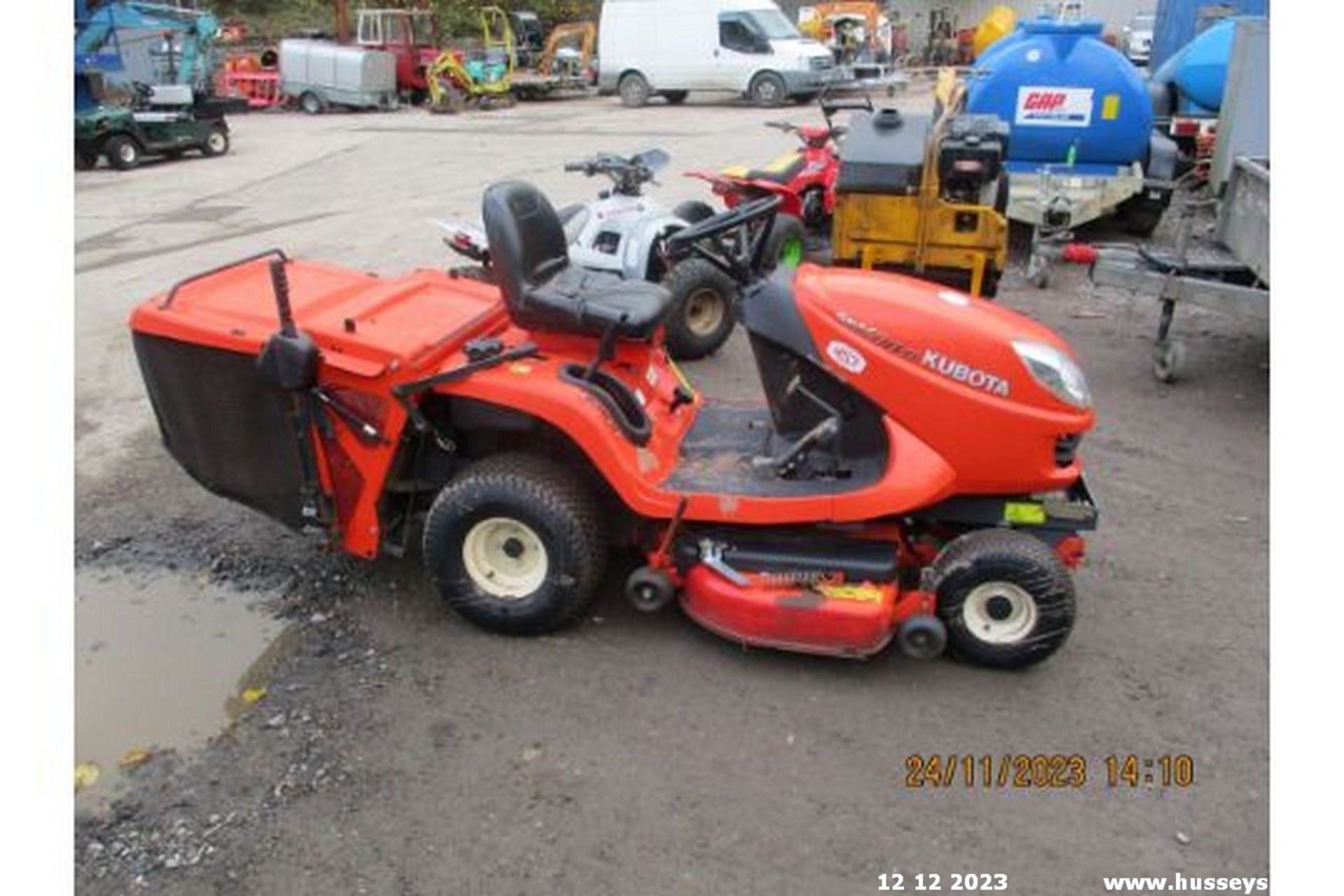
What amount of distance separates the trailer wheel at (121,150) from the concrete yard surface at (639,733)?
11.1 meters

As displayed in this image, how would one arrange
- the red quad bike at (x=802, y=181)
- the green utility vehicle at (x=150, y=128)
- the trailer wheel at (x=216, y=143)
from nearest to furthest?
1. the red quad bike at (x=802, y=181)
2. the green utility vehicle at (x=150, y=128)
3. the trailer wheel at (x=216, y=143)

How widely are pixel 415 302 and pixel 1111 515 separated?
2.78m

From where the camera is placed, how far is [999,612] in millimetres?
3061

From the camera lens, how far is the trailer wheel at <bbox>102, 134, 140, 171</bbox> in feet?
45.3

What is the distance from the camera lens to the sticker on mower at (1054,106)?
26.7ft

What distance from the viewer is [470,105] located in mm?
20672

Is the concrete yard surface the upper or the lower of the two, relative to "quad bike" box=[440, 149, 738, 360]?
lower

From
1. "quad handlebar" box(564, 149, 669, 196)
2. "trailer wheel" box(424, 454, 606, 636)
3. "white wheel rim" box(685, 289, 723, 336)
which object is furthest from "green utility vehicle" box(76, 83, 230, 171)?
"trailer wheel" box(424, 454, 606, 636)

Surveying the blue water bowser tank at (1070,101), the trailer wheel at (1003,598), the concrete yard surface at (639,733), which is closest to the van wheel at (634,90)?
the blue water bowser tank at (1070,101)

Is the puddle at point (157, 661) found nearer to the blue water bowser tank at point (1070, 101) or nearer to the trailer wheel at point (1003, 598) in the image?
the trailer wheel at point (1003, 598)

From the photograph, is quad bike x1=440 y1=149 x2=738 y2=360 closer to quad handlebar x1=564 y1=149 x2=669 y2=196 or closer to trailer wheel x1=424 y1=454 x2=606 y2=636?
quad handlebar x1=564 y1=149 x2=669 y2=196

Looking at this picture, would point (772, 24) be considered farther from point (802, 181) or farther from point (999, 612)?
point (999, 612)

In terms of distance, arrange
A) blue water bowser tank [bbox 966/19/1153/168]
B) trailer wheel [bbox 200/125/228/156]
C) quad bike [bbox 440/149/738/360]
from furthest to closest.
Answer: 1. trailer wheel [bbox 200/125/228/156]
2. blue water bowser tank [bbox 966/19/1153/168]
3. quad bike [bbox 440/149/738/360]

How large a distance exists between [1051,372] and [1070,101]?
612 cm
